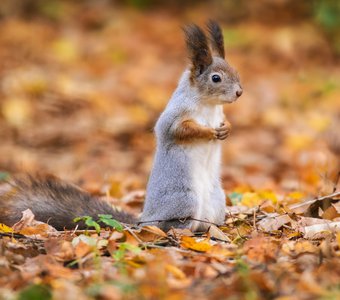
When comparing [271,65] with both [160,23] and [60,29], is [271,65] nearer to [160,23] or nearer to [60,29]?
[160,23]

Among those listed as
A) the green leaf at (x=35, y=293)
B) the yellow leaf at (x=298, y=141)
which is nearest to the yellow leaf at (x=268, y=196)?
the green leaf at (x=35, y=293)

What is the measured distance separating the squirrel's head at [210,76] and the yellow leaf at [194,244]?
2.90 feet

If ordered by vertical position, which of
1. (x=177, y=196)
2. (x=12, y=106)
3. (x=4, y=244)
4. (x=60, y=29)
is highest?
(x=60, y=29)

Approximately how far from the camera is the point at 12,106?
8688 millimetres

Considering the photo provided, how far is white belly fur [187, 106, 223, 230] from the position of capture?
3.97 meters

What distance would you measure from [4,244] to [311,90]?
670 cm

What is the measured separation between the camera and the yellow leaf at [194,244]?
132 inches

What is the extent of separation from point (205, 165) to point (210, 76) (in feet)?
1.58

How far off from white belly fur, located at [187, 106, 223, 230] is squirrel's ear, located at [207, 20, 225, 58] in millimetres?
327

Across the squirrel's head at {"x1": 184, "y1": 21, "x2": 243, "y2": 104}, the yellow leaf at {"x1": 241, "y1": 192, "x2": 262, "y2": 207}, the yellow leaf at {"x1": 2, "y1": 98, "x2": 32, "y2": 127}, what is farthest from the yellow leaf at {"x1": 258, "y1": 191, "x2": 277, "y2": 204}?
the yellow leaf at {"x1": 2, "y1": 98, "x2": 32, "y2": 127}

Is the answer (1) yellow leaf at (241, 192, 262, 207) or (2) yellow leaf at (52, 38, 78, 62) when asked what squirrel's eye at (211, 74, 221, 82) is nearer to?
(1) yellow leaf at (241, 192, 262, 207)

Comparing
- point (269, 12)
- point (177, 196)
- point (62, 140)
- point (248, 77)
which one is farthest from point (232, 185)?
point (269, 12)

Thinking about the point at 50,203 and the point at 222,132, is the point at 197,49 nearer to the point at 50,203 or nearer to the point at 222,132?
the point at 222,132

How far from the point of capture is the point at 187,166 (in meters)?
3.95
